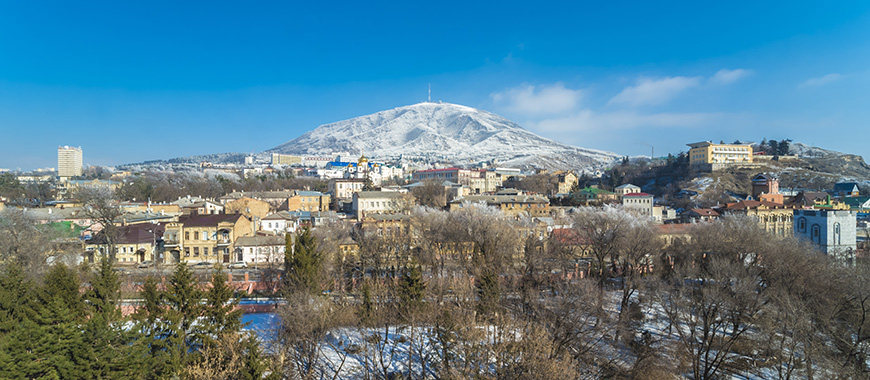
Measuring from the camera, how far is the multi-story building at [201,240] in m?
35.0

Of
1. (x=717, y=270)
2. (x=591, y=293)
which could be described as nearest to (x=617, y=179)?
(x=717, y=270)

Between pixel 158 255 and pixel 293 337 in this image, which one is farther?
pixel 158 255

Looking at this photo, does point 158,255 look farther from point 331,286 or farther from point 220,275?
point 220,275

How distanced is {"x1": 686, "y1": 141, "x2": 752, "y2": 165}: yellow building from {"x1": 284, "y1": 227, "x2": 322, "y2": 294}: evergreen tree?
273 feet

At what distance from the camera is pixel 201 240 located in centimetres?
3525

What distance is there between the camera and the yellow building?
288ft

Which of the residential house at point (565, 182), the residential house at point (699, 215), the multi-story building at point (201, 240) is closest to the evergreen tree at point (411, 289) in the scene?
the multi-story building at point (201, 240)

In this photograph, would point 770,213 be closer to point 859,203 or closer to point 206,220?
point 859,203

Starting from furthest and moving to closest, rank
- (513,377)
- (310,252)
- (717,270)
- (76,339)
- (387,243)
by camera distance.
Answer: (387,243)
(717,270)
(310,252)
(513,377)
(76,339)

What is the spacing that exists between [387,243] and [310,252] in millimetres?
9623

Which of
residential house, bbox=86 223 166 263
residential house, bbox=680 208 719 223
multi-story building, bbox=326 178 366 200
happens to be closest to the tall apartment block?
multi-story building, bbox=326 178 366 200

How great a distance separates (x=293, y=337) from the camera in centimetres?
1681

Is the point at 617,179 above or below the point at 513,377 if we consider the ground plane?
above

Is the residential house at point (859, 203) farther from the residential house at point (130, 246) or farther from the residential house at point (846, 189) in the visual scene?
the residential house at point (130, 246)
